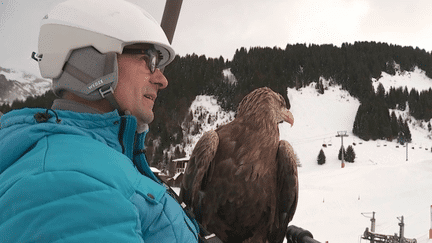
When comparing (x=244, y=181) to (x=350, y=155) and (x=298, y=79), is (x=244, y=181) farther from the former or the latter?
(x=298, y=79)

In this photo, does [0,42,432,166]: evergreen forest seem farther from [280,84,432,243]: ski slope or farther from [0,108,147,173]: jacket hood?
[0,108,147,173]: jacket hood

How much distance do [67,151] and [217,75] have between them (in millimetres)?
48635

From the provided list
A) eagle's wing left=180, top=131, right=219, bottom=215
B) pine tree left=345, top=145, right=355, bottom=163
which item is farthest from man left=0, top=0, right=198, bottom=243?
pine tree left=345, top=145, right=355, bottom=163

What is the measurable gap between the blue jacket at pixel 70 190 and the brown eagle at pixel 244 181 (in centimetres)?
146

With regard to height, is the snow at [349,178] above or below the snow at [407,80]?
below

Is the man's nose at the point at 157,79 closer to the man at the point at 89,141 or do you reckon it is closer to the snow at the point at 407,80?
the man at the point at 89,141

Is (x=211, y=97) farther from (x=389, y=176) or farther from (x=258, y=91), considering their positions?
(x=258, y=91)

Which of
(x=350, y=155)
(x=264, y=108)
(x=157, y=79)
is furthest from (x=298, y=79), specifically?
(x=157, y=79)

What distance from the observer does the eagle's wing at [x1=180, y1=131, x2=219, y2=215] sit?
241 cm

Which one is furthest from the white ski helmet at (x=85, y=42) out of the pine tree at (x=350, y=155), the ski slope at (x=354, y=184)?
the pine tree at (x=350, y=155)

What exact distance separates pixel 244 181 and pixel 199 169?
39cm

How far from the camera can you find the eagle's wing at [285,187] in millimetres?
2539

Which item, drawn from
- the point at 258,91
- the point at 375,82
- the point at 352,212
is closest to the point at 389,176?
the point at 352,212

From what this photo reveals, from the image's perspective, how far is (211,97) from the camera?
4597 cm
